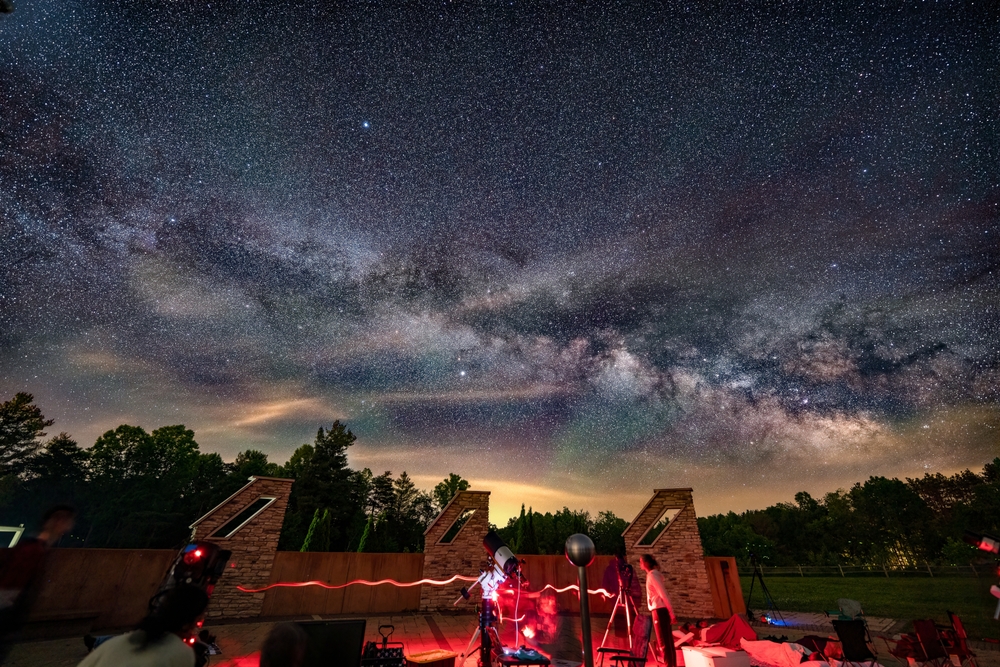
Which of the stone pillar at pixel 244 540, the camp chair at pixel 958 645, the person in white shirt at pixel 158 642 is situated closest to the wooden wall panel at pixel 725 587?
the camp chair at pixel 958 645

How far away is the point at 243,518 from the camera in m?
12.0

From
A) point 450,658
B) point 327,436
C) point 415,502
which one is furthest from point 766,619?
point 415,502

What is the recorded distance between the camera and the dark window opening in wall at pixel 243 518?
11.4 meters

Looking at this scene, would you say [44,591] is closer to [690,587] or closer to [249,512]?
[249,512]

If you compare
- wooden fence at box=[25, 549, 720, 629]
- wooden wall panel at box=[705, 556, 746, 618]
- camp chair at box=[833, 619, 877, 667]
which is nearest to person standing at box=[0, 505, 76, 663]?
wooden fence at box=[25, 549, 720, 629]

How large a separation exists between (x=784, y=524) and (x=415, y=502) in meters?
59.6

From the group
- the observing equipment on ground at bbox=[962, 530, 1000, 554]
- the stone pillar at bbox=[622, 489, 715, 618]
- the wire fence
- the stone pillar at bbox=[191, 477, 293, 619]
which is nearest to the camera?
the observing equipment on ground at bbox=[962, 530, 1000, 554]

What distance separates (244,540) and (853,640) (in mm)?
14352

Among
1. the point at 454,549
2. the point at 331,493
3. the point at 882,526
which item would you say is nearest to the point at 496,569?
the point at 454,549

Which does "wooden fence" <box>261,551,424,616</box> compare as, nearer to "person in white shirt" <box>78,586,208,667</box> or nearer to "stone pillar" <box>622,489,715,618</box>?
"stone pillar" <box>622,489,715,618</box>

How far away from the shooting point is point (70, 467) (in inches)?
1724

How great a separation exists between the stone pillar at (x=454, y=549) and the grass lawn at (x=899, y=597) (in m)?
14.3

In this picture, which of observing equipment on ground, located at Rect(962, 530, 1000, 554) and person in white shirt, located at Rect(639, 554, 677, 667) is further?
person in white shirt, located at Rect(639, 554, 677, 667)

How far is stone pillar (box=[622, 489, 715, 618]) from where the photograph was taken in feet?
42.0
